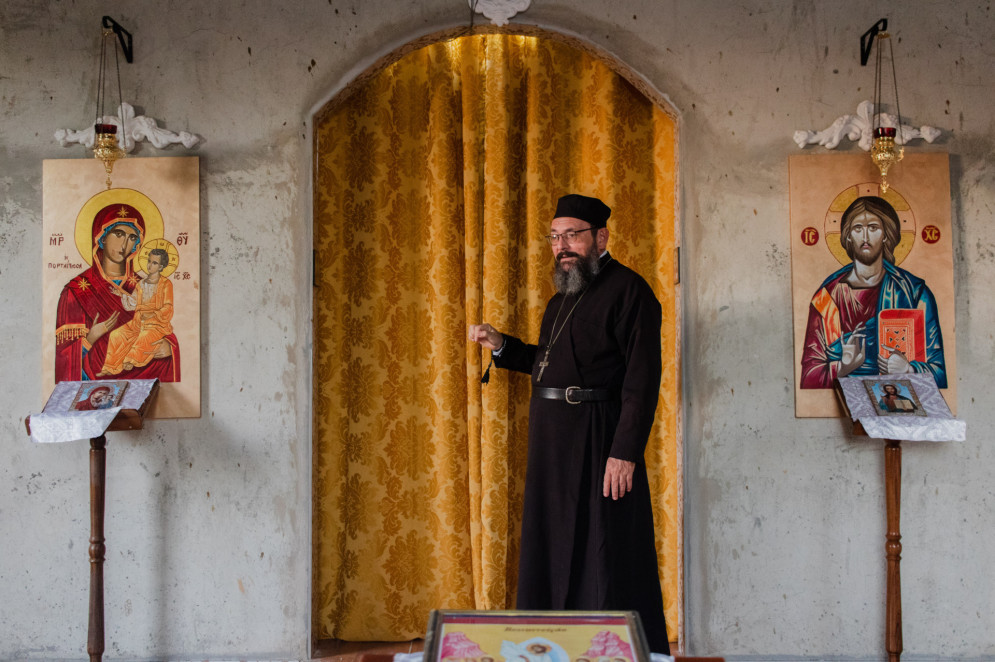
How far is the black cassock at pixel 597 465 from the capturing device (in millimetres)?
2691

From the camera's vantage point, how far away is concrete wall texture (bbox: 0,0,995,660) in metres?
2.97

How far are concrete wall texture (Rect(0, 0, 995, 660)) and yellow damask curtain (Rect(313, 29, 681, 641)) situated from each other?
0.34 m

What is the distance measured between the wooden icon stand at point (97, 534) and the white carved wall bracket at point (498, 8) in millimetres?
1985

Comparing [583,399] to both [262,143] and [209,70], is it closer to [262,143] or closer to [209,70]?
[262,143]

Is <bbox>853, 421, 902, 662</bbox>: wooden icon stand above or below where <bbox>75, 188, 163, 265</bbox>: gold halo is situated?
below

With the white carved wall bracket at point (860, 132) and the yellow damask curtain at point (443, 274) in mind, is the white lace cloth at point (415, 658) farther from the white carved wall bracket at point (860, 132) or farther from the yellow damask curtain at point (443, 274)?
the white carved wall bracket at point (860, 132)

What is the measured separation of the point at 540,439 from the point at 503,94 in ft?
5.08

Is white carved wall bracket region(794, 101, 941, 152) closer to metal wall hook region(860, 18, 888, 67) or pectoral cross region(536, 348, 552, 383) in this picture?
metal wall hook region(860, 18, 888, 67)

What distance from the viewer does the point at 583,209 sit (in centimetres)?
289

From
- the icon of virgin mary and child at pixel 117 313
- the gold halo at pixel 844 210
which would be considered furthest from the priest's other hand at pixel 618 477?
the icon of virgin mary and child at pixel 117 313

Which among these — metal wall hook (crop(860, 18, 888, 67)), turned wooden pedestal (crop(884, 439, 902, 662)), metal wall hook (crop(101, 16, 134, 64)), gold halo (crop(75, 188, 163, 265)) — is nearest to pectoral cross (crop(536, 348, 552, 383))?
turned wooden pedestal (crop(884, 439, 902, 662))

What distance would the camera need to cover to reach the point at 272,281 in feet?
9.89

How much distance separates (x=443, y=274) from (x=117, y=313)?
133cm

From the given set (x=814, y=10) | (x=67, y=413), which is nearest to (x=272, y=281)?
(x=67, y=413)
